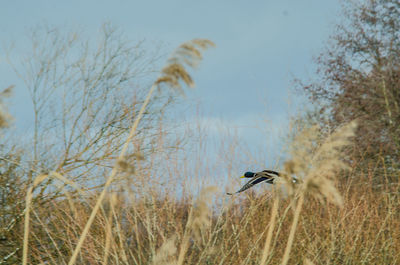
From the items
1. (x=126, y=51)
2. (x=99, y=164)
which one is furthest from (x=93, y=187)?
(x=126, y=51)

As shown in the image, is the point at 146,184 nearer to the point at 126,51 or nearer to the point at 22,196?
the point at 22,196

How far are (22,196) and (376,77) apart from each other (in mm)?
10374

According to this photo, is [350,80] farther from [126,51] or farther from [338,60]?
[126,51]

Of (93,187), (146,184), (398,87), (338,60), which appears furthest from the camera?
(338,60)

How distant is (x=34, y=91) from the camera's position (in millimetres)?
6223

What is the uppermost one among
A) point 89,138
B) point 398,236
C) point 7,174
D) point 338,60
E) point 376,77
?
point 338,60

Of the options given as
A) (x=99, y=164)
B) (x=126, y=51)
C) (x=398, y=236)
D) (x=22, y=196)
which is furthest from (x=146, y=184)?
(x=126, y=51)

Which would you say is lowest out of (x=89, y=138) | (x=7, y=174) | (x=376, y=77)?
(x=7, y=174)

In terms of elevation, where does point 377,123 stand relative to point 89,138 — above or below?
above

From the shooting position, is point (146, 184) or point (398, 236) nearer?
point (146, 184)

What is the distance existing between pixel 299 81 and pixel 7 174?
1044 centimetres

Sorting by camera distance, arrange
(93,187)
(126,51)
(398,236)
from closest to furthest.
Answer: (398,236)
(93,187)
(126,51)

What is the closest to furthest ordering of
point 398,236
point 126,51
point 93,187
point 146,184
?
point 146,184 < point 398,236 < point 93,187 < point 126,51

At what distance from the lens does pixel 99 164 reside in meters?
5.63
